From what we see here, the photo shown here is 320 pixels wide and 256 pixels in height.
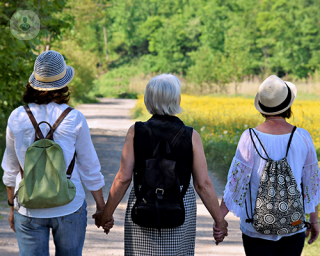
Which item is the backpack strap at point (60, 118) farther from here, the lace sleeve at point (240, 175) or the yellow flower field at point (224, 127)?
the yellow flower field at point (224, 127)

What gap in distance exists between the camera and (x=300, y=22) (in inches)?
2694

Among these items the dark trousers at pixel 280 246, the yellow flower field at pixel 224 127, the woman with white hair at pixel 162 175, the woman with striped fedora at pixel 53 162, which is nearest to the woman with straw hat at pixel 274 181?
the dark trousers at pixel 280 246

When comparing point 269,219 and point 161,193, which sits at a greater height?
point 161,193

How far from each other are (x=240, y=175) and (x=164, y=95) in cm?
70

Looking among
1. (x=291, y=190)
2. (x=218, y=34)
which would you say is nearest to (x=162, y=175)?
(x=291, y=190)

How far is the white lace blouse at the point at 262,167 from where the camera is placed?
113 inches

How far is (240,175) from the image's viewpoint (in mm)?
2939

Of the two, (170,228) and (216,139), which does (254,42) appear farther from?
(170,228)

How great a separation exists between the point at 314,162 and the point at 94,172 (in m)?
1.41

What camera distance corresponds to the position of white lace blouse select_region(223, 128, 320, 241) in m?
2.86

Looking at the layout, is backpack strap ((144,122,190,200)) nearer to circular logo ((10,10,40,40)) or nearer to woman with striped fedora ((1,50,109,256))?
woman with striped fedora ((1,50,109,256))

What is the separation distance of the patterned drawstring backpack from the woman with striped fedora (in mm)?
1056

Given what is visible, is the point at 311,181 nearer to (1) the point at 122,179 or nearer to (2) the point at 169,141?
(2) the point at 169,141

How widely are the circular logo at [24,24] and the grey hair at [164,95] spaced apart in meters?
5.23
